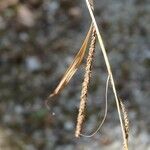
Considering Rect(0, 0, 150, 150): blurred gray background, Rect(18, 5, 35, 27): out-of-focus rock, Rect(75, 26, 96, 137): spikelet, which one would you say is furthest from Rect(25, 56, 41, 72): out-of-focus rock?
Rect(75, 26, 96, 137): spikelet

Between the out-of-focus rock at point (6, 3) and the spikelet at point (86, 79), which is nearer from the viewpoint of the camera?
the spikelet at point (86, 79)

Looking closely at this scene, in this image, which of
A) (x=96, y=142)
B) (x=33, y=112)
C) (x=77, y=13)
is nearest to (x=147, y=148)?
(x=96, y=142)

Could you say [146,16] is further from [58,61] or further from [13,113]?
[13,113]

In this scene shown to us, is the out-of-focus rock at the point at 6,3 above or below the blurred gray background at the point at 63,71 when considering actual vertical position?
above

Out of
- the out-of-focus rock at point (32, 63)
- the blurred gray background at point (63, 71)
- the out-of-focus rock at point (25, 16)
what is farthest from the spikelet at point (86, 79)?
A: the out-of-focus rock at point (25, 16)

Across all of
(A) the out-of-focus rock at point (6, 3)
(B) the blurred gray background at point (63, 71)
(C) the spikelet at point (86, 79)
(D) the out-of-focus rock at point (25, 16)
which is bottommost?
(B) the blurred gray background at point (63, 71)

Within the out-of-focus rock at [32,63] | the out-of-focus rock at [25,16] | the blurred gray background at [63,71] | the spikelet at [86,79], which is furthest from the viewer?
the out-of-focus rock at [25,16]

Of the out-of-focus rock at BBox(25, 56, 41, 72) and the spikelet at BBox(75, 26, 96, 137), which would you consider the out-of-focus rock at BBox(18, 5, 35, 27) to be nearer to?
the out-of-focus rock at BBox(25, 56, 41, 72)

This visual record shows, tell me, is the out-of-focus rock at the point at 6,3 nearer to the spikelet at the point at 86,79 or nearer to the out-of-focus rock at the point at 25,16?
the out-of-focus rock at the point at 25,16

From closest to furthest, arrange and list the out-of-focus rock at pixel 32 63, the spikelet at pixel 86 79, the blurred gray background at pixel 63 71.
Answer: the spikelet at pixel 86 79
the blurred gray background at pixel 63 71
the out-of-focus rock at pixel 32 63
